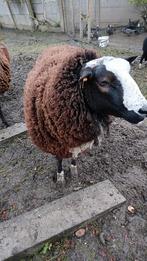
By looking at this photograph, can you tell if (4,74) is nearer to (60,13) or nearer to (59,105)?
(59,105)

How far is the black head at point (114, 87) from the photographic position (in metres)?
2.10

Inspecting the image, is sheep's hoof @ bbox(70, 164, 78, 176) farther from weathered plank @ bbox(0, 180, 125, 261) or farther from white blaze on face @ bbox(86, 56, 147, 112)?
white blaze on face @ bbox(86, 56, 147, 112)

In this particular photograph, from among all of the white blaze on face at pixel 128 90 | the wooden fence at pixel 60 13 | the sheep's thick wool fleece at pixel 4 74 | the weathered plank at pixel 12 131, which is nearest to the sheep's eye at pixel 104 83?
the white blaze on face at pixel 128 90

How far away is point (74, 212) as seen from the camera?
9.41 ft

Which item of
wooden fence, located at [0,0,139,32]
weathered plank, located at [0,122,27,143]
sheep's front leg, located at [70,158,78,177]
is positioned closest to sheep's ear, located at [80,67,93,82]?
sheep's front leg, located at [70,158,78,177]

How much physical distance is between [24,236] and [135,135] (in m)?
2.20

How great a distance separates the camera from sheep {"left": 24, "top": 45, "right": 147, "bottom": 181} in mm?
2133

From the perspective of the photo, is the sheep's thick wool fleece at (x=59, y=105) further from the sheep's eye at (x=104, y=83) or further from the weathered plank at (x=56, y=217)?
the weathered plank at (x=56, y=217)

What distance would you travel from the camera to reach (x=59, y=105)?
8.07 feet

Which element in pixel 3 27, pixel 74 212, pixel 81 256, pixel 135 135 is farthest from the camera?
pixel 3 27

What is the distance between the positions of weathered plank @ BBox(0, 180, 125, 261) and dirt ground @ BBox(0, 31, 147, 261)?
12 cm

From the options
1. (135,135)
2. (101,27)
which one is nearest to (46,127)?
(135,135)

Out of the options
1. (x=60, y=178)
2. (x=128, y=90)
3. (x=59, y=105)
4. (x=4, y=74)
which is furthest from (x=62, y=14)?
(x=128, y=90)

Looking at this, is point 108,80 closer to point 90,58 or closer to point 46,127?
point 90,58
